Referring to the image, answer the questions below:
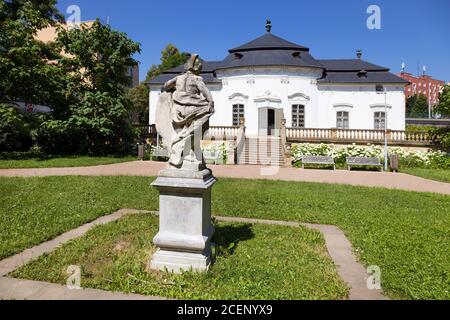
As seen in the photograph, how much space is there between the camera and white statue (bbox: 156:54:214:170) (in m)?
4.57

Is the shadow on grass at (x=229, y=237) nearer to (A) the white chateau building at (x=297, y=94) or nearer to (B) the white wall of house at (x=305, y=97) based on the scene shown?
(A) the white chateau building at (x=297, y=94)

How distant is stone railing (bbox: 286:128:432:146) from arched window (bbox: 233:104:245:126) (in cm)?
547

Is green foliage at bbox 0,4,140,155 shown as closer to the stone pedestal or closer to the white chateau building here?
the white chateau building

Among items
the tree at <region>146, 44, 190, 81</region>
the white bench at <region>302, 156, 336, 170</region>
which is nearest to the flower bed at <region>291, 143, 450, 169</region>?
the white bench at <region>302, 156, 336, 170</region>

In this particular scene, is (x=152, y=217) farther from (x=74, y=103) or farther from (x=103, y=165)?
(x=74, y=103)

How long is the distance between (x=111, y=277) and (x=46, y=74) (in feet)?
56.0

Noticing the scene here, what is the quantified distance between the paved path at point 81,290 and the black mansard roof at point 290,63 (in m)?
23.3

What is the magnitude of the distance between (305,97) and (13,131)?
21.7 m

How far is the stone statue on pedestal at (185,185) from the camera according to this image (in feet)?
14.7

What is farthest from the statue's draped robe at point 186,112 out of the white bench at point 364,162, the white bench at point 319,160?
the white bench at point 364,162

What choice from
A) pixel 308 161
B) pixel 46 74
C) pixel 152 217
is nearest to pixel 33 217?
pixel 152 217

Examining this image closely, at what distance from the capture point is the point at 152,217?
718 centimetres

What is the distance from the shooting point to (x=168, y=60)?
1882 inches
